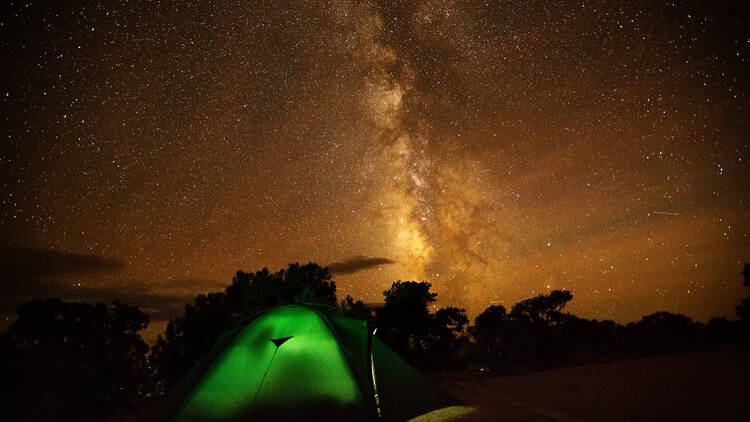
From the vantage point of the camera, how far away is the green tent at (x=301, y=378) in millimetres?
6094

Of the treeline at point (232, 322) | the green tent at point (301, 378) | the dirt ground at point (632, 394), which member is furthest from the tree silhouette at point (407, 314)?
the green tent at point (301, 378)

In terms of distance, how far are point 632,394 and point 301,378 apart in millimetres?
6600

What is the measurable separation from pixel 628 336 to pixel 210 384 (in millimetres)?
21727

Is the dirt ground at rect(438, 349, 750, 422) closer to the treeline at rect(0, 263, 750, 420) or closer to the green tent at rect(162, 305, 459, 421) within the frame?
the green tent at rect(162, 305, 459, 421)

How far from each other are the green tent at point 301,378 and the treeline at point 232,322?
6.40ft

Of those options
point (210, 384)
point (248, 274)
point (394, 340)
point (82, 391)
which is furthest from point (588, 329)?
point (82, 391)

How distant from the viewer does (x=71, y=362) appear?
547 inches

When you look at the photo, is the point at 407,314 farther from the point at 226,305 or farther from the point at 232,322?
the point at 232,322

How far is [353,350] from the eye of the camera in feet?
21.8

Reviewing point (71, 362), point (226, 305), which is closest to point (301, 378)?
point (226, 305)

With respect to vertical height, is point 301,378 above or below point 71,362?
above

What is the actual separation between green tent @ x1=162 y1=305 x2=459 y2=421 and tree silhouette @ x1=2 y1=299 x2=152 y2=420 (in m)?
9.81

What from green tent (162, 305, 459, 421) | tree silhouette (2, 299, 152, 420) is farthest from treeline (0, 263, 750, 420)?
green tent (162, 305, 459, 421)

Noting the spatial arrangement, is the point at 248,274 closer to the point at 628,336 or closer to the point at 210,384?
the point at 210,384
